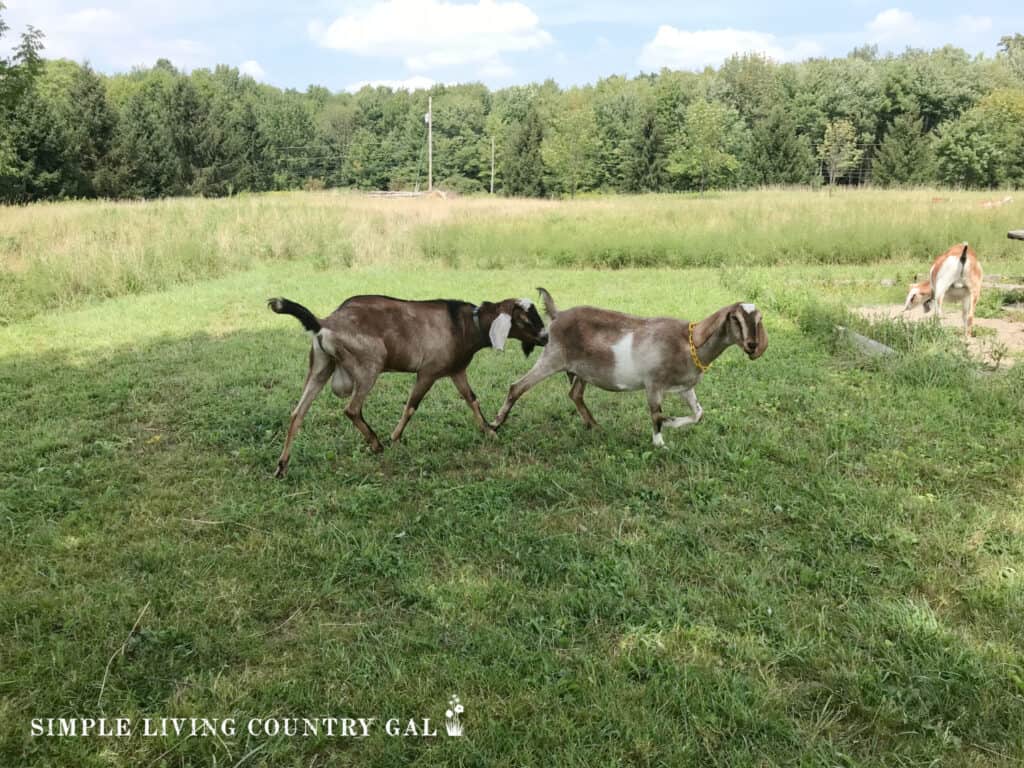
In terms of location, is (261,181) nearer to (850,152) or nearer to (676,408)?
(850,152)

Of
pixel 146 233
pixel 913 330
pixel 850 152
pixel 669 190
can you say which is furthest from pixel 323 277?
pixel 850 152

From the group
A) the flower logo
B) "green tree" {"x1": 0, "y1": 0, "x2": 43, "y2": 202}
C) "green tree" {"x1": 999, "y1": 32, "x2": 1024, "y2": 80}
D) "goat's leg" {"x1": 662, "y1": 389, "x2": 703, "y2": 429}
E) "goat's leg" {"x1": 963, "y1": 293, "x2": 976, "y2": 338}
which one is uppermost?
"green tree" {"x1": 999, "y1": 32, "x2": 1024, "y2": 80}

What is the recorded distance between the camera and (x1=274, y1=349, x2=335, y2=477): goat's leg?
502 cm

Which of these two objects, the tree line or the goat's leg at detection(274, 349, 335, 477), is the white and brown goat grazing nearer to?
→ the goat's leg at detection(274, 349, 335, 477)

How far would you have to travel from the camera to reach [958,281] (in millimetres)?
8523

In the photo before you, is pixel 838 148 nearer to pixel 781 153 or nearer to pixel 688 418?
pixel 781 153

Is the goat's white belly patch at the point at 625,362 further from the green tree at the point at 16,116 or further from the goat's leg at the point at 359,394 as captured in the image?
the green tree at the point at 16,116

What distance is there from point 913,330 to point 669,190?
48.1 metres

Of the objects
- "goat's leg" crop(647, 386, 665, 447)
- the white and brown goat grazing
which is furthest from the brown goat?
the white and brown goat grazing

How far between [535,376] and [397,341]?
113 cm

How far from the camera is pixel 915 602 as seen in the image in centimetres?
337

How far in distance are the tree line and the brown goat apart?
2507cm

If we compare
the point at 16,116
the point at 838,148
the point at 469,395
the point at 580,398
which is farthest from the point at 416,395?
the point at 838,148

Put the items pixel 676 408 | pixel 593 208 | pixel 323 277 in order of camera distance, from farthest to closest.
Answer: pixel 593 208 < pixel 323 277 < pixel 676 408
